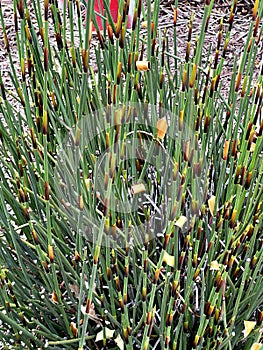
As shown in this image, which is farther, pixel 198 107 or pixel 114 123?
pixel 198 107

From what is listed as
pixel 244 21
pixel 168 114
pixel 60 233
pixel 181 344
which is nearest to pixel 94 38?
pixel 244 21

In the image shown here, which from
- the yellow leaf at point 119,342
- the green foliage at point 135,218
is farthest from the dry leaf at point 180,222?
the yellow leaf at point 119,342

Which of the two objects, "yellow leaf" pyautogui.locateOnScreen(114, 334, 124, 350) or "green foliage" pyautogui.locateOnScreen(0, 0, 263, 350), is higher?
"green foliage" pyautogui.locateOnScreen(0, 0, 263, 350)

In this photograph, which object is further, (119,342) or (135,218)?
(135,218)

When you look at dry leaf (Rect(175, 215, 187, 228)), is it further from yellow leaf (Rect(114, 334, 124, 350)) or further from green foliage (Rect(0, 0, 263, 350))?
yellow leaf (Rect(114, 334, 124, 350))

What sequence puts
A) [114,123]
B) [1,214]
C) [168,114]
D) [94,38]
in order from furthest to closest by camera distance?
[94,38] < [168,114] < [1,214] < [114,123]

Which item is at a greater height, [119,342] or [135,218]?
[135,218]

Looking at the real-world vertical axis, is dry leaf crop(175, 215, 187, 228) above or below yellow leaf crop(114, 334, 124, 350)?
above

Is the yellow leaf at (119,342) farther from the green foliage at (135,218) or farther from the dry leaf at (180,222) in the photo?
the dry leaf at (180,222)

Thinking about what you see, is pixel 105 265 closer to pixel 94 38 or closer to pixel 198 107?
pixel 198 107

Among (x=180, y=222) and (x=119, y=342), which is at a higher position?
(x=180, y=222)

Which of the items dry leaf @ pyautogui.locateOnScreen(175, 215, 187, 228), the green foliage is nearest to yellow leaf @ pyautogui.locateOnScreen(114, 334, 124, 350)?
the green foliage
